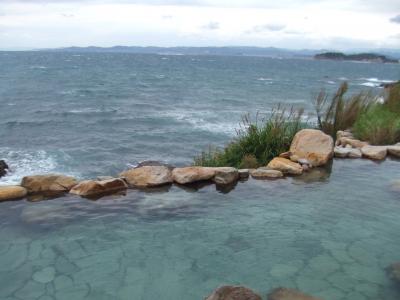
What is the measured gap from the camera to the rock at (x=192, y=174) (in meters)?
8.53

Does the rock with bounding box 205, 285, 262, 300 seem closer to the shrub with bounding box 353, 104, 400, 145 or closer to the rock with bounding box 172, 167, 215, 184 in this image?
the rock with bounding box 172, 167, 215, 184

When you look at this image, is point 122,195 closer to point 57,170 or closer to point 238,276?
point 238,276

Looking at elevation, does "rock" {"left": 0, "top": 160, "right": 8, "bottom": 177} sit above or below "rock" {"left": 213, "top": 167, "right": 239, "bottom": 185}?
below

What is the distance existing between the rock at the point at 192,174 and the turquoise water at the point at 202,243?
9.3 inches

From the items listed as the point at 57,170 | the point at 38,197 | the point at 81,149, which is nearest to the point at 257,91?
the point at 81,149

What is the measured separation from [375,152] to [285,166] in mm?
2659

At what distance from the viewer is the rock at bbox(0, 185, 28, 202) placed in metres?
7.60

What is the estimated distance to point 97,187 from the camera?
8047 mm

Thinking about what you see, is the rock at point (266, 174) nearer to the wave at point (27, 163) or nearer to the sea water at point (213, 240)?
the sea water at point (213, 240)

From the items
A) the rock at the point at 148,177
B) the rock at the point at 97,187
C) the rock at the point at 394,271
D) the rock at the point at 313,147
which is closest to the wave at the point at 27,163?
the rock at the point at 97,187

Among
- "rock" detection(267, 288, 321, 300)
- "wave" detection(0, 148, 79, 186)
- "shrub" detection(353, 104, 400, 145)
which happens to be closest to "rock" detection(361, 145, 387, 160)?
"shrub" detection(353, 104, 400, 145)

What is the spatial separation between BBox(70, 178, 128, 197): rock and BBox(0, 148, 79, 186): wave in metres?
5.11

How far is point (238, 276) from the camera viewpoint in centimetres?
544

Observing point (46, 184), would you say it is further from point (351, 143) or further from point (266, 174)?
point (351, 143)
